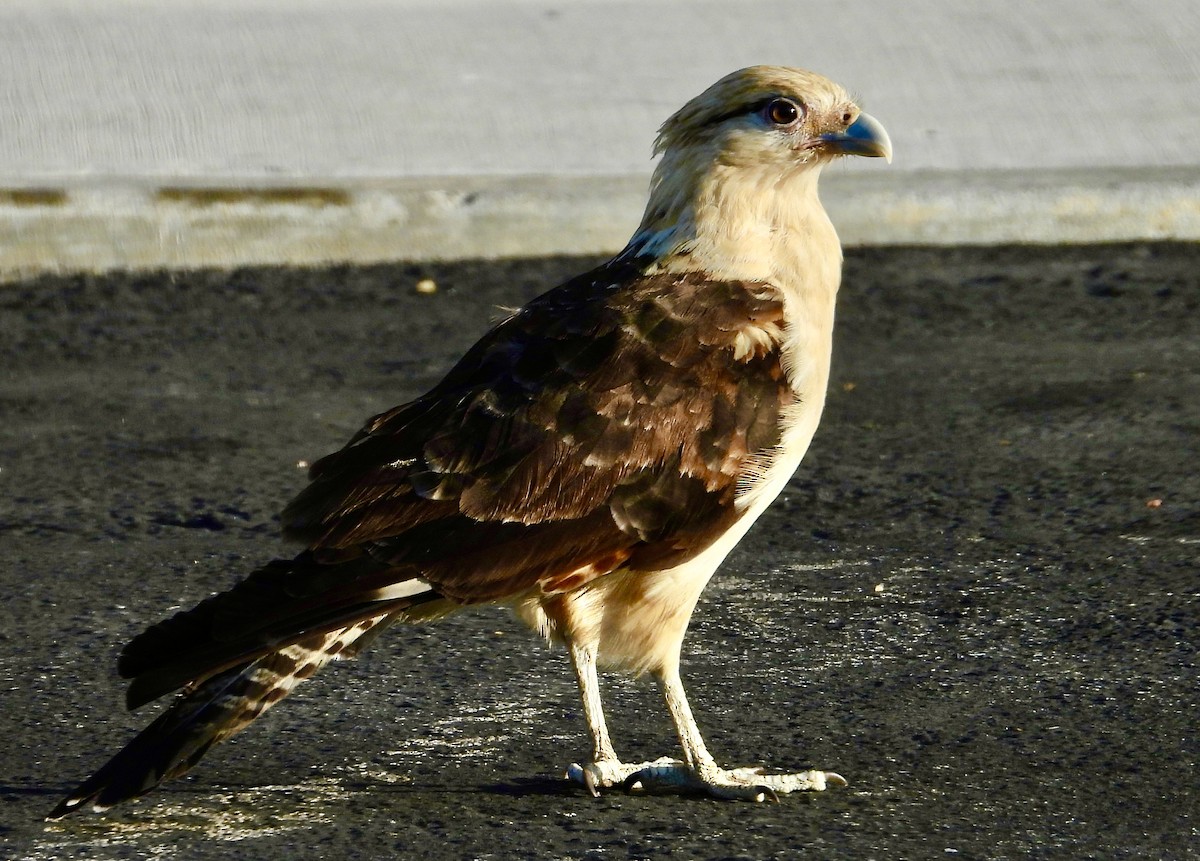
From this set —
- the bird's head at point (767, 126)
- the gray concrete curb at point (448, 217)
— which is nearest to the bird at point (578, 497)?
the bird's head at point (767, 126)

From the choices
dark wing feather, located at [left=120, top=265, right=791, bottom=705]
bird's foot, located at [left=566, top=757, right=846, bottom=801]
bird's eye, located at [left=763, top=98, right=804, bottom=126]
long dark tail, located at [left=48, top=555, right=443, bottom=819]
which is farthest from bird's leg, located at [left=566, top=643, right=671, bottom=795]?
bird's eye, located at [left=763, top=98, right=804, bottom=126]

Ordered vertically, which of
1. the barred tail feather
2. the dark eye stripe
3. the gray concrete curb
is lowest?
the gray concrete curb

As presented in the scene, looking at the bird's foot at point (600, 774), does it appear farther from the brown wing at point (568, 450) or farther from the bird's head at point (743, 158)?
the bird's head at point (743, 158)

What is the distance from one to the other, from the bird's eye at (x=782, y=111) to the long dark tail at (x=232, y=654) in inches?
63.7

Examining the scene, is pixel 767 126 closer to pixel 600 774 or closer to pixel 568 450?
pixel 568 450

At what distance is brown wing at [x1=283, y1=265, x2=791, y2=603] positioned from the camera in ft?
13.7

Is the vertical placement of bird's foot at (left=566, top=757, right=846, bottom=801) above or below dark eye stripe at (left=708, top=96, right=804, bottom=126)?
below

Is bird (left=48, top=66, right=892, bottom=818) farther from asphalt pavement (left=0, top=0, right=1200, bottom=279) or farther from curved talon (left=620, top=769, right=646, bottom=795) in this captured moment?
asphalt pavement (left=0, top=0, right=1200, bottom=279)

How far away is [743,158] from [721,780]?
5.20 ft

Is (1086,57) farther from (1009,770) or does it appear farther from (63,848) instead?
(63,848)

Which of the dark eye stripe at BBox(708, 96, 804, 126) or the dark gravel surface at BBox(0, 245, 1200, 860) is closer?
the dark gravel surface at BBox(0, 245, 1200, 860)

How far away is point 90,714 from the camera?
4.89 m

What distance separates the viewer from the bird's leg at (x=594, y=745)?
441 cm

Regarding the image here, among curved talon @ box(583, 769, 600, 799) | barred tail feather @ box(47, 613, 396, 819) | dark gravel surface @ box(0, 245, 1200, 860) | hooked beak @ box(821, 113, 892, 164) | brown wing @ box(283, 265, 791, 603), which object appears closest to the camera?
barred tail feather @ box(47, 613, 396, 819)
